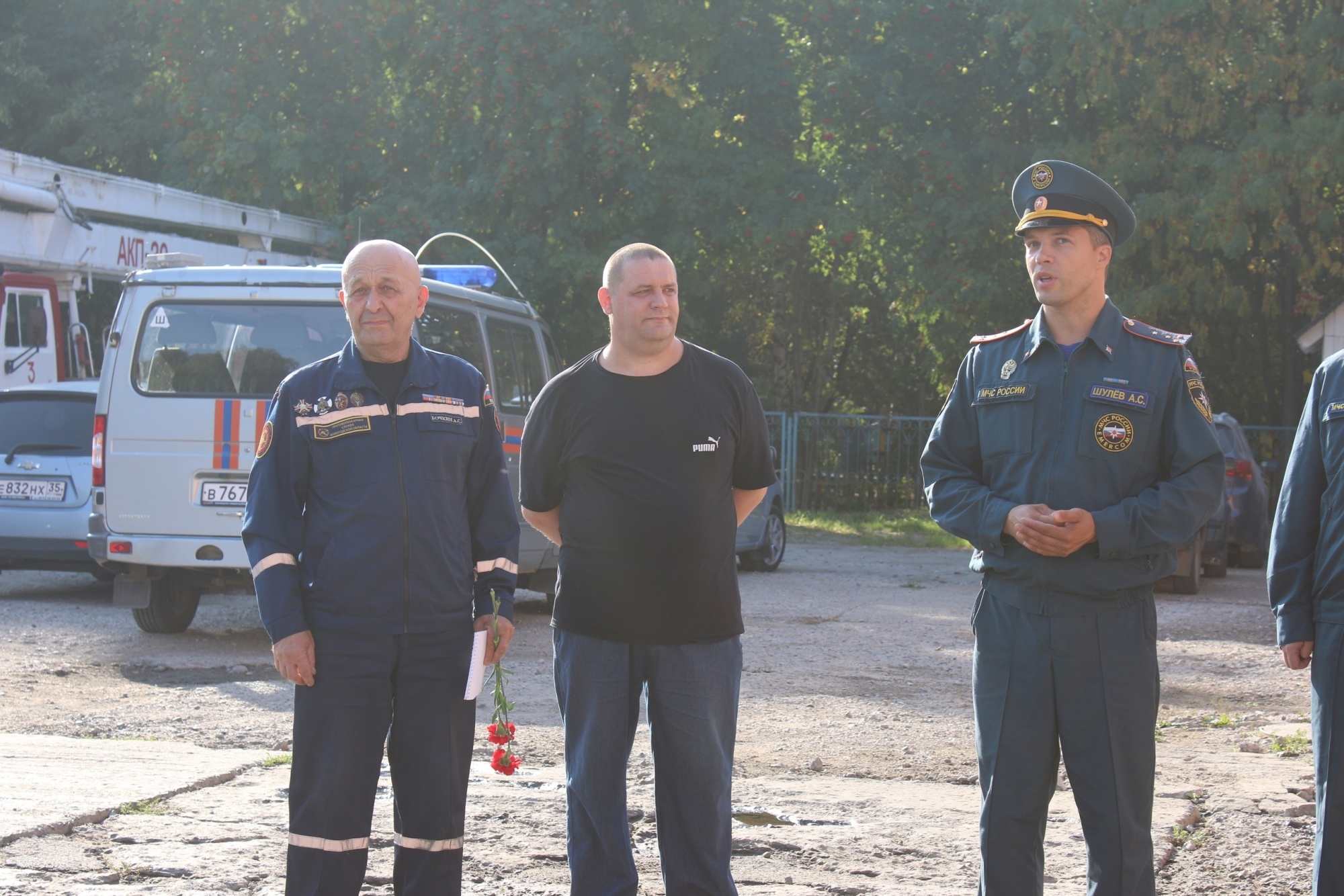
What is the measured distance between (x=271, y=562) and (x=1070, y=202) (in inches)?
87.5

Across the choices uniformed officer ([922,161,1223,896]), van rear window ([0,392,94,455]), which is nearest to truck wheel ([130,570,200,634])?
van rear window ([0,392,94,455])

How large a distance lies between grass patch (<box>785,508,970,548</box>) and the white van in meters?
11.3

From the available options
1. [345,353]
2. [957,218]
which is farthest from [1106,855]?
Answer: [957,218]

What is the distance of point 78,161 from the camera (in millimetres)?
25156

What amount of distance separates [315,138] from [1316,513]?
20520mm

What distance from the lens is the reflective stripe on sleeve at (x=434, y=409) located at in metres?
3.72

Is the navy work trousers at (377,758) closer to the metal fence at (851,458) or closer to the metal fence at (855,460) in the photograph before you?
the metal fence at (851,458)

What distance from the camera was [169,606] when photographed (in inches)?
373

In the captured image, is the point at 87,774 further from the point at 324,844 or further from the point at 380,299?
the point at 380,299

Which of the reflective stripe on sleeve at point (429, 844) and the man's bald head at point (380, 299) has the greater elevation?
the man's bald head at point (380, 299)

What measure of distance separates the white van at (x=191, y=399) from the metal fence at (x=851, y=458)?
1531cm

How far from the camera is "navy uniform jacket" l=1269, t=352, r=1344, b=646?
3.55 m

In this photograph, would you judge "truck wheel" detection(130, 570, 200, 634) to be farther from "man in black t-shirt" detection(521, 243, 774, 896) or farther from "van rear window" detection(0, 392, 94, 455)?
"man in black t-shirt" detection(521, 243, 774, 896)

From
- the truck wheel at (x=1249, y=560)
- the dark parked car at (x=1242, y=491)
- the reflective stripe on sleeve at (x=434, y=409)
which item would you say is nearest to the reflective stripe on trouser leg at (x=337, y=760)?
the reflective stripe on sleeve at (x=434, y=409)
